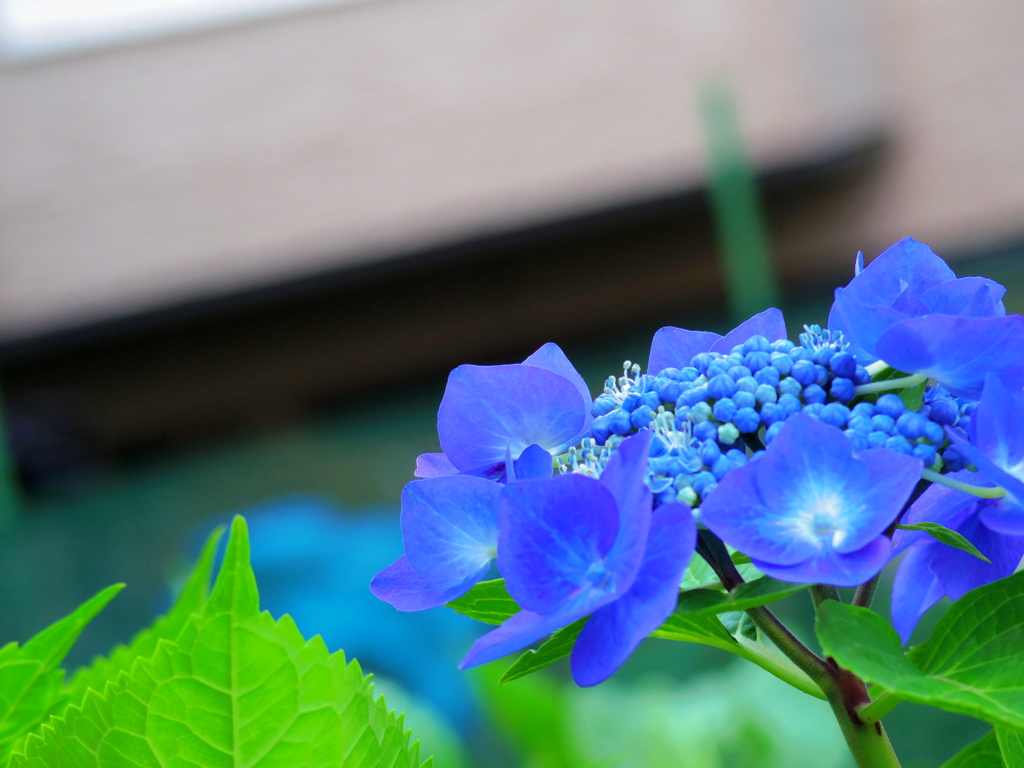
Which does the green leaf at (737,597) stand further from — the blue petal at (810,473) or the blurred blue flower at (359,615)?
the blurred blue flower at (359,615)

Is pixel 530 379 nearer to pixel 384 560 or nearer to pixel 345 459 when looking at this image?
pixel 384 560

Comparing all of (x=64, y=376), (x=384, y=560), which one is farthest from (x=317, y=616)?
(x=64, y=376)

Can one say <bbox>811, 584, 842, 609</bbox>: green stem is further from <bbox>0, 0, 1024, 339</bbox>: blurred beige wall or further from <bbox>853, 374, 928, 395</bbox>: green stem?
<bbox>0, 0, 1024, 339</bbox>: blurred beige wall

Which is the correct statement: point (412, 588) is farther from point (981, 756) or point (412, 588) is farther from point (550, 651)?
point (981, 756)

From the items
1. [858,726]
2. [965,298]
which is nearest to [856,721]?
[858,726]

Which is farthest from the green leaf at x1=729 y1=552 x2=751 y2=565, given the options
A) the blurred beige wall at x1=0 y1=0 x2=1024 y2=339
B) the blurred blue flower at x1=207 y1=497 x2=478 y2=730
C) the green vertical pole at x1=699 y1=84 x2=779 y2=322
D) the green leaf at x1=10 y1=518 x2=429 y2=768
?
the blurred beige wall at x1=0 y1=0 x2=1024 y2=339
